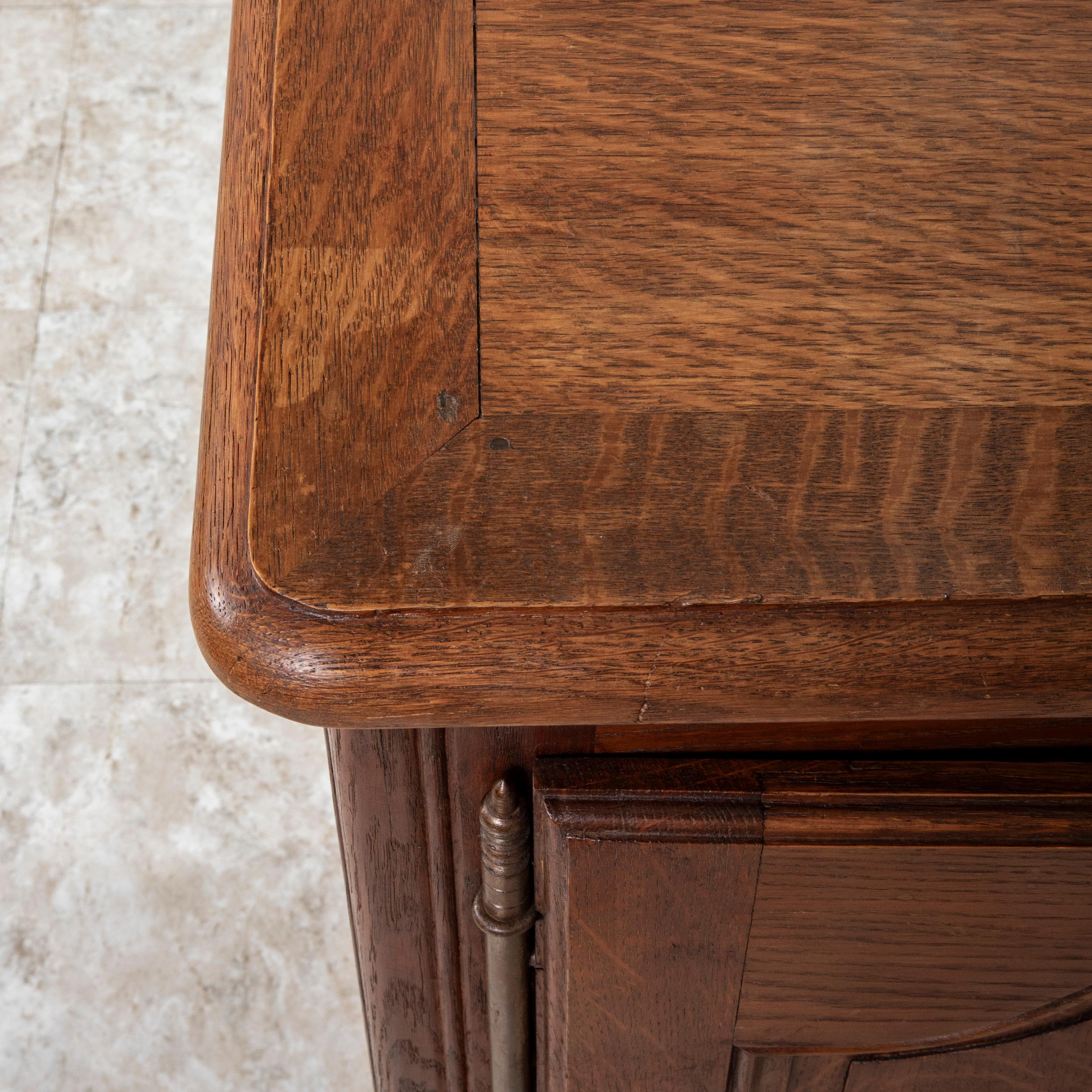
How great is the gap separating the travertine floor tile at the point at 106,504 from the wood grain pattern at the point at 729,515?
3.24 ft

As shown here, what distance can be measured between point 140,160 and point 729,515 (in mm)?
1565

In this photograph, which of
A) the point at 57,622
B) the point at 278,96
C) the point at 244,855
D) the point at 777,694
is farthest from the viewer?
the point at 57,622

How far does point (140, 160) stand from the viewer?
1699mm

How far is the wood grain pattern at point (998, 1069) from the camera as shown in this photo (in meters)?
0.51

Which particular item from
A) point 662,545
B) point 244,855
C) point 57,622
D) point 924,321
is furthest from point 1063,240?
point 57,622

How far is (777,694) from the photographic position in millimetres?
352

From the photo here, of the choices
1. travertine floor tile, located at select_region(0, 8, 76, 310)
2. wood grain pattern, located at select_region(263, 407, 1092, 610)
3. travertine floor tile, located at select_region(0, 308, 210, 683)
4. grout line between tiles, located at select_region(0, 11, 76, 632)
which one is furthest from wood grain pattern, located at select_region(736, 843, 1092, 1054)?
travertine floor tile, located at select_region(0, 8, 76, 310)

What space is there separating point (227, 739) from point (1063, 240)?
1032 millimetres

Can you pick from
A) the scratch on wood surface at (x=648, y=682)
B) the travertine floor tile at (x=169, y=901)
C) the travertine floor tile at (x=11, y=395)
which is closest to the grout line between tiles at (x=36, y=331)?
the travertine floor tile at (x=11, y=395)

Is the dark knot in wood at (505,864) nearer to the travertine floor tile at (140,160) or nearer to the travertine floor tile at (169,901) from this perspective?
the travertine floor tile at (169,901)

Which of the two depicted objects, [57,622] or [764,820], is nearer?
[764,820]

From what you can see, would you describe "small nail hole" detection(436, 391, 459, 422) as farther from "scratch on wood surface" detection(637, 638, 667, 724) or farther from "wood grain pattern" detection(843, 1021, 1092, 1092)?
"wood grain pattern" detection(843, 1021, 1092, 1092)

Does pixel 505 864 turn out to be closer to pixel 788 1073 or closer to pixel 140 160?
pixel 788 1073

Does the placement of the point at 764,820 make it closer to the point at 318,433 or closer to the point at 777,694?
the point at 777,694
